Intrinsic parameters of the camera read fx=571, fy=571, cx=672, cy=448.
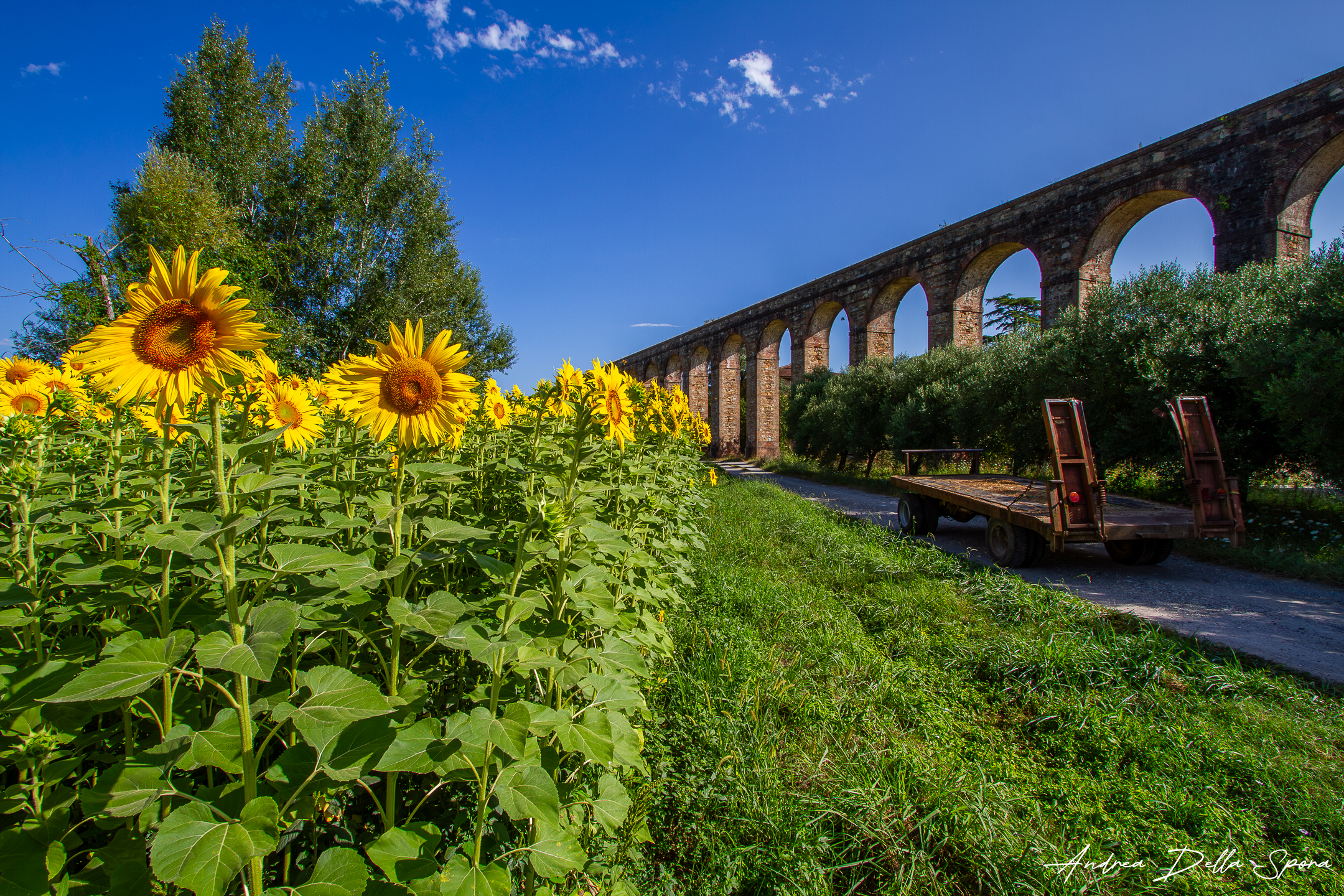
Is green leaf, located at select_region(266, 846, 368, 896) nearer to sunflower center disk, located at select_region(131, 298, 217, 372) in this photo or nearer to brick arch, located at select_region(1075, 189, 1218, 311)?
sunflower center disk, located at select_region(131, 298, 217, 372)

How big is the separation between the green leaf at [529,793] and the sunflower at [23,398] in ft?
8.08

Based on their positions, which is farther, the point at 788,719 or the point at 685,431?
the point at 685,431

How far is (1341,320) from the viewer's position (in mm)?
6250

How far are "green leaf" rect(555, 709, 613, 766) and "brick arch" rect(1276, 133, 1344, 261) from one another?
1349 cm

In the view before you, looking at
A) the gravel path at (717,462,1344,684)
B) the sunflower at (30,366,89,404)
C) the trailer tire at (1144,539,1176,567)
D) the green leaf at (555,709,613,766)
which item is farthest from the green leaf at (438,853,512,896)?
the trailer tire at (1144,539,1176,567)

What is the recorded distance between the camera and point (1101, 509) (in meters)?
5.12

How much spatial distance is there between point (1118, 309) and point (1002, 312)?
1247 inches

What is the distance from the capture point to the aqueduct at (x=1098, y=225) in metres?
9.49

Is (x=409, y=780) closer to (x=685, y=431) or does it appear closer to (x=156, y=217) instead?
(x=685, y=431)

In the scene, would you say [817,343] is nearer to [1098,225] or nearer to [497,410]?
[1098,225]

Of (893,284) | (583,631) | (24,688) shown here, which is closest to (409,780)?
(583,631)

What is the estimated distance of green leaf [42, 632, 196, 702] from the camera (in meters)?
0.78

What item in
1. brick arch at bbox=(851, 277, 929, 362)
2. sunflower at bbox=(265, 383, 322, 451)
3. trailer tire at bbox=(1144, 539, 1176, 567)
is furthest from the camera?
brick arch at bbox=(851, 277, 929, 362)

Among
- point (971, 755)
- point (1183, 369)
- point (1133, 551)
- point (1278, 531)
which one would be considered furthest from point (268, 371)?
point (1183, 369)
